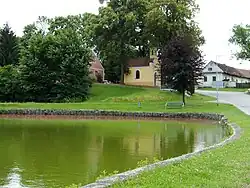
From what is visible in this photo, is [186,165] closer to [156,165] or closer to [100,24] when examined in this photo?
[156,165]

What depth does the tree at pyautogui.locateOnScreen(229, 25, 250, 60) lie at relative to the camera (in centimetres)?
7019

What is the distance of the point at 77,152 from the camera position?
49.7 ft

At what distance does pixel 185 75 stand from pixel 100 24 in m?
18.0

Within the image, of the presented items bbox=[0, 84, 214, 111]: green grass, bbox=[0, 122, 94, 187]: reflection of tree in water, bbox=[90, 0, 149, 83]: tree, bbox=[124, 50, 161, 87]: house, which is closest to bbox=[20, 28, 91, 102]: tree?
bbox=[0, 84, 214, 111]: green grass

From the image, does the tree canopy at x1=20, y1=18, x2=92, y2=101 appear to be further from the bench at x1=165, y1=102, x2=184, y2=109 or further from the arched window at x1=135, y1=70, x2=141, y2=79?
the arched window at x1=135, y1=70, x2=141, y2=79

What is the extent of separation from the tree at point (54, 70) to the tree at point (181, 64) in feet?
44.0

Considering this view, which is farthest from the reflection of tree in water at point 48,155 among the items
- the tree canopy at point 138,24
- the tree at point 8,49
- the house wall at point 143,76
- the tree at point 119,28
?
the house wall at point 143,76

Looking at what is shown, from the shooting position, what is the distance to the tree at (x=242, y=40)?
70188mm

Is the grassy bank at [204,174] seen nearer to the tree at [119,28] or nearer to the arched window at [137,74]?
the tree at [119,28]

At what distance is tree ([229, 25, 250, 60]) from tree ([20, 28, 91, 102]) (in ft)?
105

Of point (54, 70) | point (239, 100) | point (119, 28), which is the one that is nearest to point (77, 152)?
point (239, 100)

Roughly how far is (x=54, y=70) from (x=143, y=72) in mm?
18590

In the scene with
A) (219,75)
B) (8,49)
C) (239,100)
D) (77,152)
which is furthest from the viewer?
(219,75)

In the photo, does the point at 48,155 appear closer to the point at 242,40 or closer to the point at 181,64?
the point at 181,64
